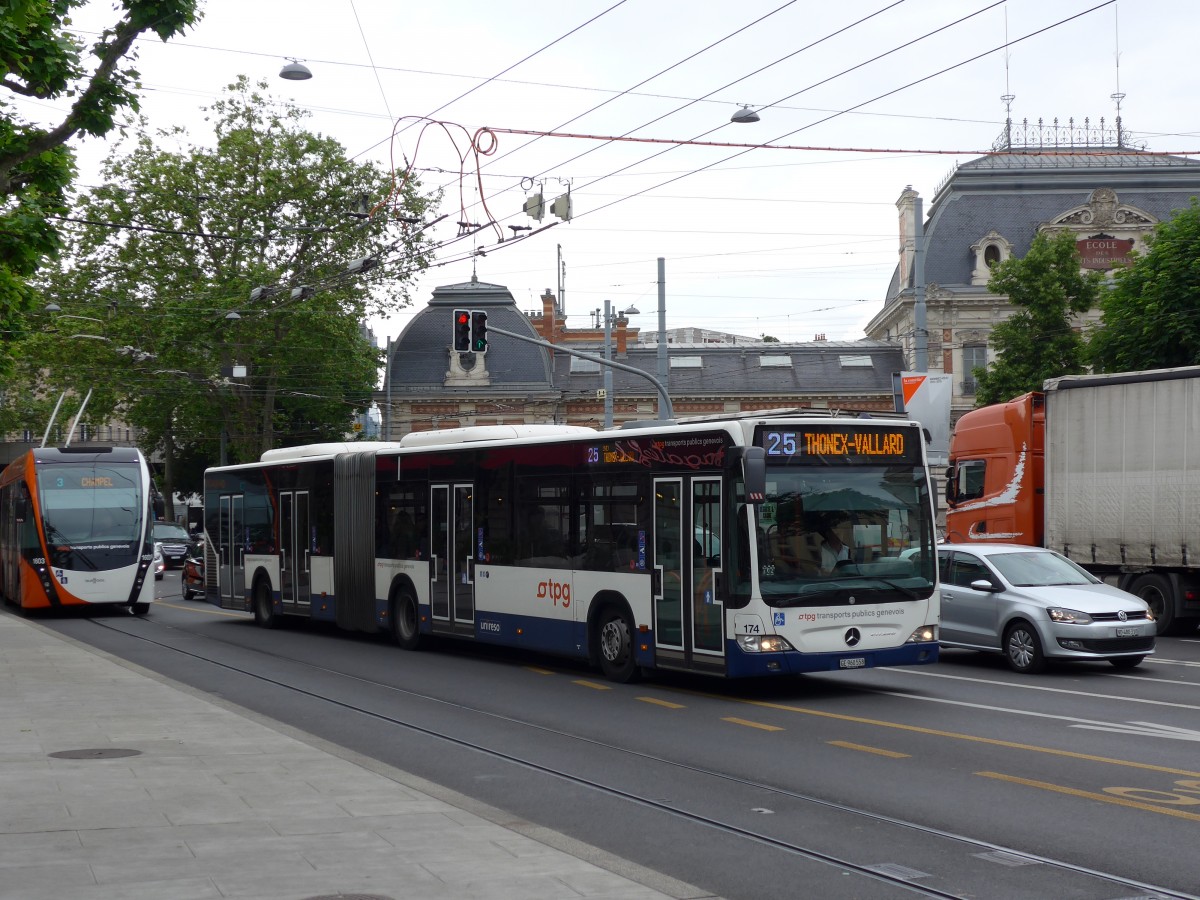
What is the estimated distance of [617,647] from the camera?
1614cm

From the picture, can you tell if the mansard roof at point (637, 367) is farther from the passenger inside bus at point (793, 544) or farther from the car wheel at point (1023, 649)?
the passenger inside bus at point (793, 544)

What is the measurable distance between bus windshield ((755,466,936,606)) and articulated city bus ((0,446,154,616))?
19.2m

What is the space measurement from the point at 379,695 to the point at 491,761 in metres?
4.73

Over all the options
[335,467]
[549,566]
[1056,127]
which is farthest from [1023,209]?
[549,566]

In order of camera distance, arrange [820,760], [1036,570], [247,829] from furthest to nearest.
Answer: [1036,570], [820,760], [247,829]

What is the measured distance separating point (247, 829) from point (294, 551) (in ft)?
57.5

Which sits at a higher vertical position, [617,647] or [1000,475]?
[1000,475]

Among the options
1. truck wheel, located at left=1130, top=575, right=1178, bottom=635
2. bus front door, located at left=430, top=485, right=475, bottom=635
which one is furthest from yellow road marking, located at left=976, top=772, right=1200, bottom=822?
truck wheel, located at left=1130, top=575, right=1178, bottom=635

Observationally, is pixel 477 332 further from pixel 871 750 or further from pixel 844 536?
pixel 871 750

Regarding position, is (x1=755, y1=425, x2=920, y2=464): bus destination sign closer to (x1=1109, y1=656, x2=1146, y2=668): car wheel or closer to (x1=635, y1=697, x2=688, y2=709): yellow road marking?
(x1=635, y1=697, x2=688, y2=709): yellow road marking

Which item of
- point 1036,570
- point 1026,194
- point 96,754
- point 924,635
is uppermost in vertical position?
point 1026,194

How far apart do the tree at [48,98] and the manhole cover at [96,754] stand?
254 inches

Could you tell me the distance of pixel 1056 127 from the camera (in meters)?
66.9

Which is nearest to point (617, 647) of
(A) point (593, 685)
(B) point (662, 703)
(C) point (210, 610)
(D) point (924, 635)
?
(A) point (593, 685)
